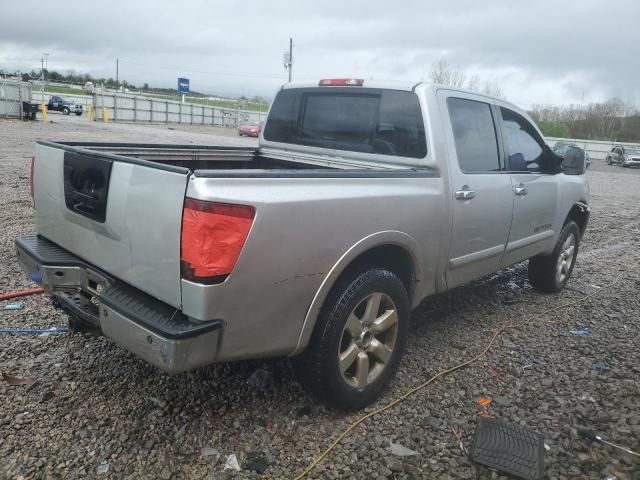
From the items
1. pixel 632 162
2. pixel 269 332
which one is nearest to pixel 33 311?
pixel 269 332

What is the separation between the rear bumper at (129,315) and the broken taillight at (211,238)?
0.73 ft

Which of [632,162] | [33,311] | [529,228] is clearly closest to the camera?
[33,311]

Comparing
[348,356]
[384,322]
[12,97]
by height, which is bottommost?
[348,356]

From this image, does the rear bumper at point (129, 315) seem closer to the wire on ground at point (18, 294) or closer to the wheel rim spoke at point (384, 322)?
the wheel rim spoke at point (384, 322)

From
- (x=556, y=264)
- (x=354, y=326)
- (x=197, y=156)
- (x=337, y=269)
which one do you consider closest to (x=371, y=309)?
(x=354, y=326)

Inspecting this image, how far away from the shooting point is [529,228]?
4527 mm

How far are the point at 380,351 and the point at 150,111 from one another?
146 ft

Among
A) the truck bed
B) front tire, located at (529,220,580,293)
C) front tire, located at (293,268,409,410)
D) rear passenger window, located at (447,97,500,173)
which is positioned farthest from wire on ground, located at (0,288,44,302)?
front tire, located at (529,220,580,293)

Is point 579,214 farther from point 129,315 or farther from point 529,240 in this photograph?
point 129,315

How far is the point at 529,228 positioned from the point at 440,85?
159 centimetres

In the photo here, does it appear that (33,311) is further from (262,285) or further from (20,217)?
(20,217)

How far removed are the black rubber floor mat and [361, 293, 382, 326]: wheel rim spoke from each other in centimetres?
85

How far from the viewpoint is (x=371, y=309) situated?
2992 mm

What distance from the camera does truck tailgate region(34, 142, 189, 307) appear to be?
91.1 inches
